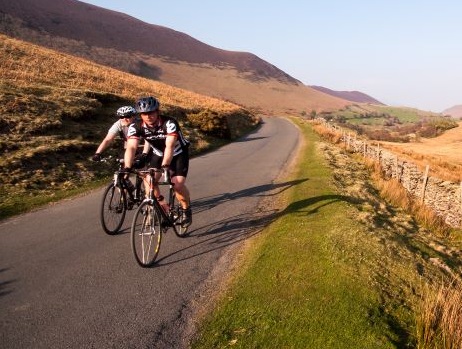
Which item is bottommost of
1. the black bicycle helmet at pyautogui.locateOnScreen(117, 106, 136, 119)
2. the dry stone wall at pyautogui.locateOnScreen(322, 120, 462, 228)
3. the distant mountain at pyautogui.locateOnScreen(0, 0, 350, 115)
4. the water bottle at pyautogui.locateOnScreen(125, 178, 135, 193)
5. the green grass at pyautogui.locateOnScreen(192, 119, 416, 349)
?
the dry stone wall at pyautogui.locateOnScreen(322, 120, 462, 228)

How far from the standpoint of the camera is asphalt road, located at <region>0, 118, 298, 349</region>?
4730 mm

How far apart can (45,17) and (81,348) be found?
433ft

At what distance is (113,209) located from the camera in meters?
8.03

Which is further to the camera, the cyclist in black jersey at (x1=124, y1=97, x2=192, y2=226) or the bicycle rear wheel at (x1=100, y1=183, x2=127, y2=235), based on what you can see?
the bicycle rear wheel at (x1=100, y1=183, x2=127, y2=235)

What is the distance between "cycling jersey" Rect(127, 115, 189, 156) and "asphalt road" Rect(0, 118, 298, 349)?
1775 mm

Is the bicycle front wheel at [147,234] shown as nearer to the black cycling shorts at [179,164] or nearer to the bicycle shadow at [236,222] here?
the bicycle shadow at [236,222]

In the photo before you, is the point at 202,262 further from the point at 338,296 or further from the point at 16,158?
the point at 16,158

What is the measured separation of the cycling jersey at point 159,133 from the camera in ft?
22.5

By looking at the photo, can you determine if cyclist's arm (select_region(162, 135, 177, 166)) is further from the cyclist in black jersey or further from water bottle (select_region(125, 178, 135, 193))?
water bottle (select_region(125, 178, 135, 193))

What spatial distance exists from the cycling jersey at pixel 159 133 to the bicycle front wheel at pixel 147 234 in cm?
121

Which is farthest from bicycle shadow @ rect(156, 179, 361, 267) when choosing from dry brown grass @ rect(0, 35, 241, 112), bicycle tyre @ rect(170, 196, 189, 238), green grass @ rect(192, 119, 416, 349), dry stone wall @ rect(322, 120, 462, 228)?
dry brown grass @ rect(0, 35, 241, 112)

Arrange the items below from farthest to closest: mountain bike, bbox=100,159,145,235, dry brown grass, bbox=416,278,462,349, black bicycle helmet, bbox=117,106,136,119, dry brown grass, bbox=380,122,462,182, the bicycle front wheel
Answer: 1. dry brown grass, bbox=380,122,462,182
2. black bicycle helmet, bbox=117,106,136,119
3. mountain bike, bbox=100,159,145,235
4. the bicycle front wheel
5. dry brown grass, bbox=416,278,462,349

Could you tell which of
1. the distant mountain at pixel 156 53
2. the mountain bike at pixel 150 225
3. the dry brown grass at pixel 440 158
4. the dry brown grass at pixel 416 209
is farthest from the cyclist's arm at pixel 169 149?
the distant mountain at pixel 156 53

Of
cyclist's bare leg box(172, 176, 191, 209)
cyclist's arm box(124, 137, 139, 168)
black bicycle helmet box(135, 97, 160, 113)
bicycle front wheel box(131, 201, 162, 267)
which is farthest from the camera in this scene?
cyclist's bare leg box(172, 176, 191, 209)
